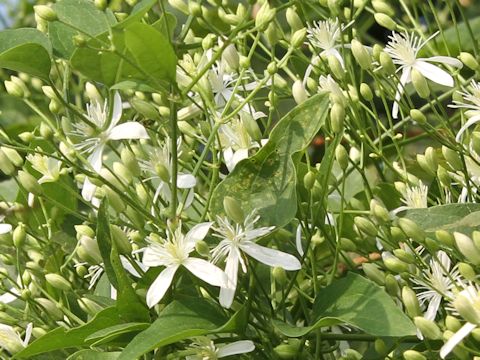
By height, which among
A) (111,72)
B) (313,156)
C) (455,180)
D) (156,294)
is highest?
(111,72)

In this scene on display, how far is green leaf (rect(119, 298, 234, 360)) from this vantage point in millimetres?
791

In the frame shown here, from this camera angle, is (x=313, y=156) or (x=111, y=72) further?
(x=313, y=156)

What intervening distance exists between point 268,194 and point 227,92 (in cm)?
20

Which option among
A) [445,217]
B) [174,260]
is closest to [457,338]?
[445,217]

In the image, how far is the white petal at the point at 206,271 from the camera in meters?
0.82

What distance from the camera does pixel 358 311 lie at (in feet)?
2.67

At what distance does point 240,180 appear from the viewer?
0.89m

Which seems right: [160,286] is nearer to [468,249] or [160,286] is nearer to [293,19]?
[468,249]

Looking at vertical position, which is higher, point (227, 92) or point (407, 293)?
point (227, 92)

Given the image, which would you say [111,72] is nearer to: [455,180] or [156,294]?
Result: [156,294]

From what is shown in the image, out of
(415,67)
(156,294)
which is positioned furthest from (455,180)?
(156,294)

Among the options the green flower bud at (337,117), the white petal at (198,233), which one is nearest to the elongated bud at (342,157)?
the green flower bud at (337,117)

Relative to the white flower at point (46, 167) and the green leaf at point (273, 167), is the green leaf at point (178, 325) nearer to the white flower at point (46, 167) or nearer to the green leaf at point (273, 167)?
the green leaf at point (273, 167)

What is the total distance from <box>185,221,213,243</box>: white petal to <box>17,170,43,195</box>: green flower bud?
0.21 metres
